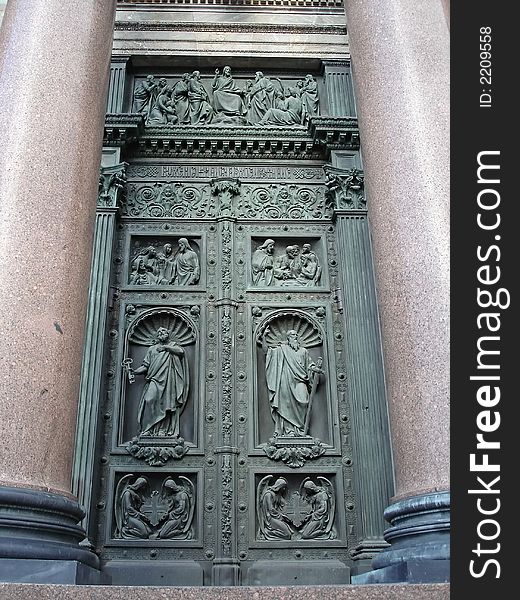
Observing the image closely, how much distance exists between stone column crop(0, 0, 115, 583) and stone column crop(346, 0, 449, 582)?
2.12 meters

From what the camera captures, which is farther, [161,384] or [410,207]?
[161,384]

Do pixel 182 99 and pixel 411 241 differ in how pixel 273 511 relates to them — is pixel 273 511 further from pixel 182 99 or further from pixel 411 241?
pixel 182 99

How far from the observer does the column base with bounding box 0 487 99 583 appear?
3582 mm

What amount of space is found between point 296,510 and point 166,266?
3.76 m

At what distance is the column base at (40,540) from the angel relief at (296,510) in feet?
13.6

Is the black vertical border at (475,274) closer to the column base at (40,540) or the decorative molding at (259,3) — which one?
the column base at (40,540)

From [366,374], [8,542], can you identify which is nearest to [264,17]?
[366,374]

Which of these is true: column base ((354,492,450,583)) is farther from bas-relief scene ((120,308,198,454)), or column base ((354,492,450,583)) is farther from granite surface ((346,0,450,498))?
Result: bas-relief scene ((120,308,198,454))

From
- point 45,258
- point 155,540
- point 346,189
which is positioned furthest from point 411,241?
point 155,540

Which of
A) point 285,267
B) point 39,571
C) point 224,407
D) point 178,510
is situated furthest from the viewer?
point 285,267

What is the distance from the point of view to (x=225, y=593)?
323 cm

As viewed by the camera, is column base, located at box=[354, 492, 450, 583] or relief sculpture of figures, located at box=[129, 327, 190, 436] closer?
column base, located at box=[354, 492, 450, 583]

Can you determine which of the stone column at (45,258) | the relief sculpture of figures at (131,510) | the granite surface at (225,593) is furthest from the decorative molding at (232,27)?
the granite surface at (225,593)

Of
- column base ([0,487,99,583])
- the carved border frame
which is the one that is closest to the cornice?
the carved border frame
